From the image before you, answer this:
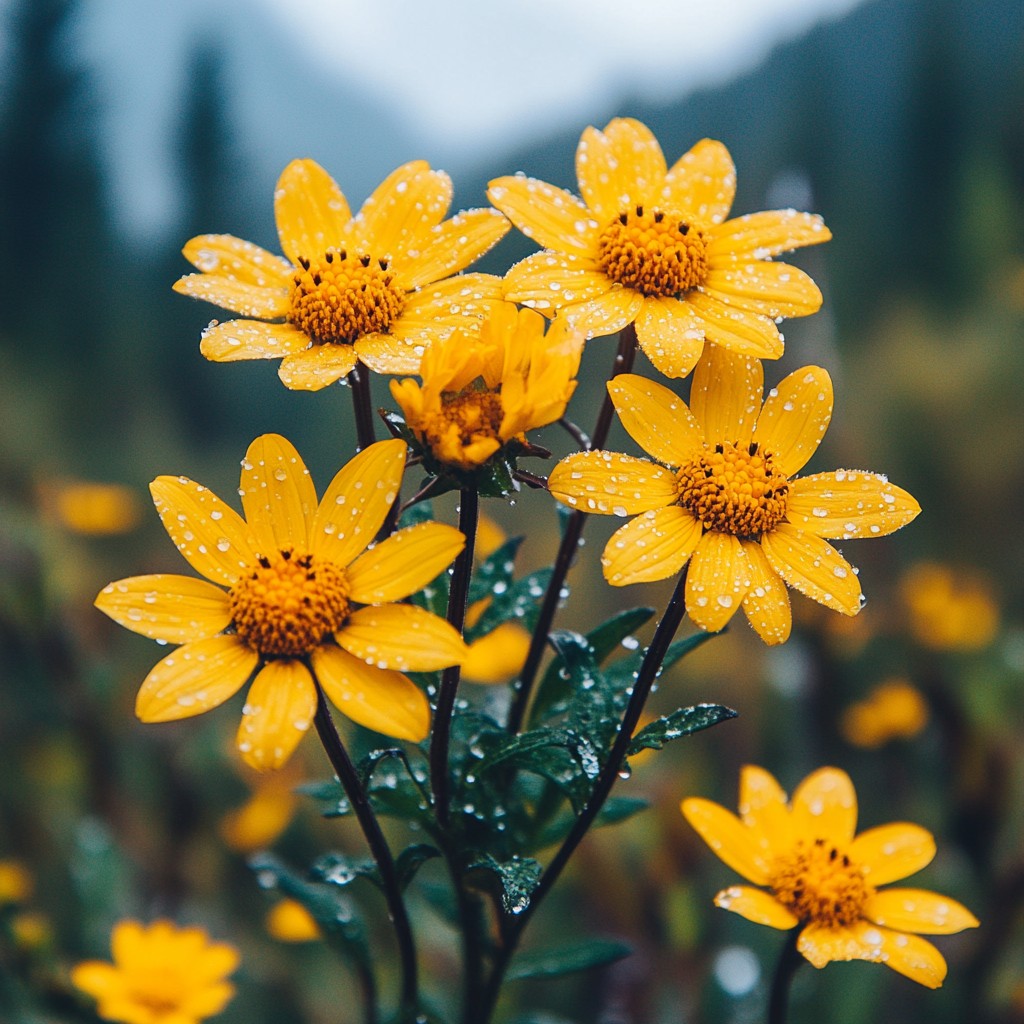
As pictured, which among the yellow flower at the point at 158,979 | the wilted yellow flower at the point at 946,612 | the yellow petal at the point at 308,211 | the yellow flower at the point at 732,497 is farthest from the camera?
the wilted yellow flower at the point at 946,612

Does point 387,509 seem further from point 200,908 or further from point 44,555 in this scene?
point 44,555

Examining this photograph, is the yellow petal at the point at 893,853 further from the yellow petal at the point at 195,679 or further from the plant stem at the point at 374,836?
the yellow petal at the point at 195,679

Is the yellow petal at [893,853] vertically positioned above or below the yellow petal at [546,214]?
below

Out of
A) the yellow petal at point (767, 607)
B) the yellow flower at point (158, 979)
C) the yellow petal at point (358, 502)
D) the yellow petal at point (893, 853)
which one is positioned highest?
the yellow petal at point (358, 502)

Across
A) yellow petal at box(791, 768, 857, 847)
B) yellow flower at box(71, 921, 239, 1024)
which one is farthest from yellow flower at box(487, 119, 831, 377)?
yellow flower at box(71, 921, 239, 1024)

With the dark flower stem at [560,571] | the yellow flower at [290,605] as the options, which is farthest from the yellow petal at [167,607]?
the dark flower stem at [560,571]

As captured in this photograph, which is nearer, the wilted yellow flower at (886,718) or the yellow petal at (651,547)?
the yellow petal at (651,547)

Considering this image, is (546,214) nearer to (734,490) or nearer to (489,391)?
(489,391)

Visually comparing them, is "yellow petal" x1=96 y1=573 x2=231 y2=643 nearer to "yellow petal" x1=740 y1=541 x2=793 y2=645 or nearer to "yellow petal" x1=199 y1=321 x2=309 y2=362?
"yellow petal" x1=199 y1=321 x2=309 y2=362

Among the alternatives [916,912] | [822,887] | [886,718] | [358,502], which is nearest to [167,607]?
[358,502]
